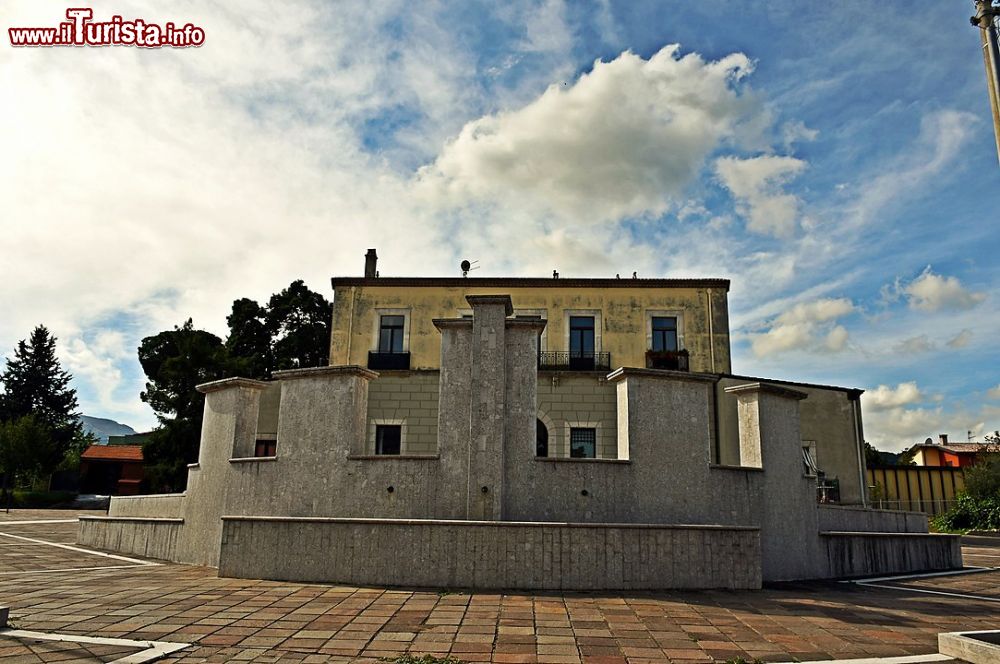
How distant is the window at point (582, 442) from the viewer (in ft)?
76.2

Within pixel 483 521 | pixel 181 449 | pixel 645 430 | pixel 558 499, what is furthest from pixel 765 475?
pixel 181 449

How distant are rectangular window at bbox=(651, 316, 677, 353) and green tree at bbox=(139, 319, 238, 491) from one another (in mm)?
19152

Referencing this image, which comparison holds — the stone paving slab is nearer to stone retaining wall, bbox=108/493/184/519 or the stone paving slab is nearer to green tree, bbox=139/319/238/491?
stone retaining wall, bbox=108/493/184/519

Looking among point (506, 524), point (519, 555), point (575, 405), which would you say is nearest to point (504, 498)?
point (506, 524)

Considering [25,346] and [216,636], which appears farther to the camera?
[25,346]

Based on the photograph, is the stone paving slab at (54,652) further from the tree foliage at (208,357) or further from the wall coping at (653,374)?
the tree foliage at (208,357)

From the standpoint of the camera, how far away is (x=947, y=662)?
5.85 m

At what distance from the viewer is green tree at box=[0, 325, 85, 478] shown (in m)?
48.9

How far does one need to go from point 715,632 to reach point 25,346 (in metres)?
60.8

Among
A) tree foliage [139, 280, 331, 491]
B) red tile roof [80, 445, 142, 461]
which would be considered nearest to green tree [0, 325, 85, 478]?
red tile roof [80, 445, 142, 461]

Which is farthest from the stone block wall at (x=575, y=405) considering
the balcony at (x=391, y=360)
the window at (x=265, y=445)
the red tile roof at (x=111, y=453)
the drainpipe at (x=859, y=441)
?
the red tile roof at (x=111, y=453)

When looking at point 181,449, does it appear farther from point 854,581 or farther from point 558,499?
point 854,581

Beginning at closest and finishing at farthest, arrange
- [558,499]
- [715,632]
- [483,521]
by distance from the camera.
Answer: [715,632] < [483,521] < [558,499]

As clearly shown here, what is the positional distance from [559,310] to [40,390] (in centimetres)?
4554
